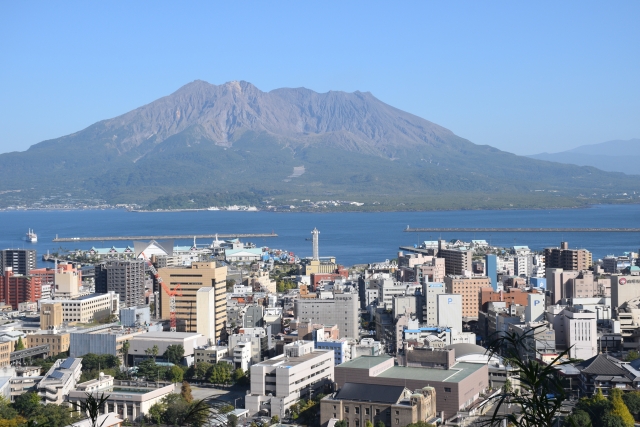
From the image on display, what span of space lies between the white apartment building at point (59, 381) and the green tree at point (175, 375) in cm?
109

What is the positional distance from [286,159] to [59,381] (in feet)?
252

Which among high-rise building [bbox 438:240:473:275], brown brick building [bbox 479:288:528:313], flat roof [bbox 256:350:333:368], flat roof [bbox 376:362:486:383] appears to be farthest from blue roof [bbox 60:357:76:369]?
high-rise building [bbox 438:240:473:275]

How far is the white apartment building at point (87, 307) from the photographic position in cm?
1608

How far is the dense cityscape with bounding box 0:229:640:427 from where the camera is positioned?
9.62 m

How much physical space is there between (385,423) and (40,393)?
3.90m

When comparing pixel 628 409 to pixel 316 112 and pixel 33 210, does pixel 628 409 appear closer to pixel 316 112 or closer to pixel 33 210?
pixel 33 210

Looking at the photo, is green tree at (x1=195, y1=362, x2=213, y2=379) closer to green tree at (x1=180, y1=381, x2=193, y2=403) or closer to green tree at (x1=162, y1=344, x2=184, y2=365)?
green tree at (x1=180, y1=381, x2=193, y2=403)

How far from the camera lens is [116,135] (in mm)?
99062

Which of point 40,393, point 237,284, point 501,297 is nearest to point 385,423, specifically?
point 40,393

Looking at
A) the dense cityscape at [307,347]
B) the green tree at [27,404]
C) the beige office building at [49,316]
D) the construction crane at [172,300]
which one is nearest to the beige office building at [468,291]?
the dense cityscape at [307,347]

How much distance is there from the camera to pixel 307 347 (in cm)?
1150

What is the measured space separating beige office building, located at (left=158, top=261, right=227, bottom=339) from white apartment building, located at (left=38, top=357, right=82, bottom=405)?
286 centimetres

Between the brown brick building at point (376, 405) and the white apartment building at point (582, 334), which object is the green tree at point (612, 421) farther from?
the white apartment building at point (582, 334)

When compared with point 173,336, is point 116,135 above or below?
above
